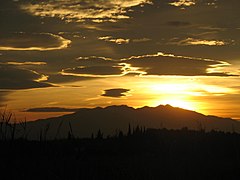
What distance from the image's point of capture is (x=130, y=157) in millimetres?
32250

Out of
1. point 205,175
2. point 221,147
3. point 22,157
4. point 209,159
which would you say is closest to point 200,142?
point 221,147

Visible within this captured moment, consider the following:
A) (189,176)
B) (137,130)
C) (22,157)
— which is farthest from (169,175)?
(137,130)

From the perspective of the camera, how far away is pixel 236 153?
36281mm

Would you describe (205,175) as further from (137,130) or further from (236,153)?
(137,130)

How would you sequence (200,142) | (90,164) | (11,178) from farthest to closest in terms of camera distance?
(200,142)
(90,164)
(11,178)

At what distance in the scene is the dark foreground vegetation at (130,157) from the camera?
24.5 meters

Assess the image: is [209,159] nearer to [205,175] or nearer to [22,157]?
[205,175]

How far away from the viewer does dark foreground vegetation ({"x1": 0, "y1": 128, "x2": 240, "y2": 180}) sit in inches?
963

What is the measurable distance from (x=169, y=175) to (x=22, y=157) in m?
10.6

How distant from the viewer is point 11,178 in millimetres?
22625

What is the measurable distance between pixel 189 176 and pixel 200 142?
47.6 feet

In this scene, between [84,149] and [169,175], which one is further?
[84,149]

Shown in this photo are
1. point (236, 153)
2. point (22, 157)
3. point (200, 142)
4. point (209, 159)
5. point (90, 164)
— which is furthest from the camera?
point (200, 142)

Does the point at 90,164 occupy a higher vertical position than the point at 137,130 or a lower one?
lower
